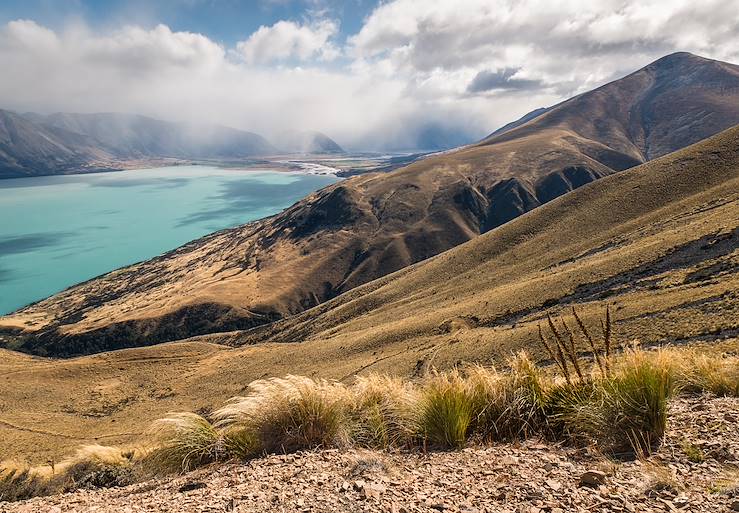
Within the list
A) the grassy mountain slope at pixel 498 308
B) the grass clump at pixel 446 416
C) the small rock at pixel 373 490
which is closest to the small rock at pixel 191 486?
the small rock at pixel 373 490

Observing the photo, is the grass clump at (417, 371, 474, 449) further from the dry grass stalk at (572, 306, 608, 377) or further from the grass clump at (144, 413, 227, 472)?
the grass clump at (144, 413, 227, 472)

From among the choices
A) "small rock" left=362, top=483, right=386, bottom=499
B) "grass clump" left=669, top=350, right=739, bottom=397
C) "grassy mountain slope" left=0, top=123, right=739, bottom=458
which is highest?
"small rock" left=362, top=483, right=386, bottom=499

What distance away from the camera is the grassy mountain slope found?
2383cm

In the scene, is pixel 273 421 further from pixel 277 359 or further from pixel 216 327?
pixel 216 327

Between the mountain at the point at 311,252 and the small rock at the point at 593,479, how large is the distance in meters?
102

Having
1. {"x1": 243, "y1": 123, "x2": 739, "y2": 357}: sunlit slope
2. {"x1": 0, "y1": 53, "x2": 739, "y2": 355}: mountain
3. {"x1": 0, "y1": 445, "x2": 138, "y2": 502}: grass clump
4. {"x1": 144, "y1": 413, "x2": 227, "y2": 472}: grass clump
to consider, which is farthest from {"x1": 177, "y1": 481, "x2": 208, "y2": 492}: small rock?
{"x1": 0, "y1": 53, "x2": 739, "y2": 355}: mountain

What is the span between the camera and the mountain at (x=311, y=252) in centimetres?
10225

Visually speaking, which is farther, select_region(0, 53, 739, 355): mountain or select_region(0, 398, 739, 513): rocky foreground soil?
select_region(0, 53, 739, 355): mountain

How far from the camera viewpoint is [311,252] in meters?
139

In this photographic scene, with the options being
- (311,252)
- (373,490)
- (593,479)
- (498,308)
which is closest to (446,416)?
(373,490)

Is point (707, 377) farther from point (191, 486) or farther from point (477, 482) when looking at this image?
point (191, 486)

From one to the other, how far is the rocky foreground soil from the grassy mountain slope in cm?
1302

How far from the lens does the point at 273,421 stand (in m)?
5.93

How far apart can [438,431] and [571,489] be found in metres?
1.86
